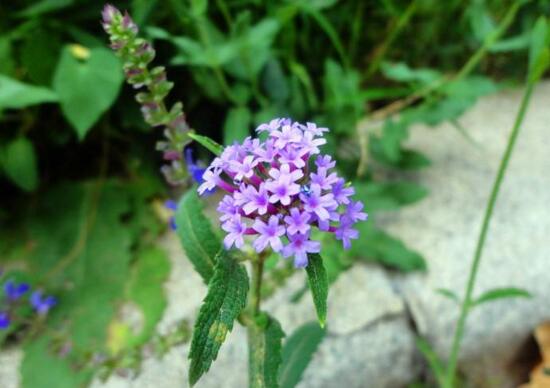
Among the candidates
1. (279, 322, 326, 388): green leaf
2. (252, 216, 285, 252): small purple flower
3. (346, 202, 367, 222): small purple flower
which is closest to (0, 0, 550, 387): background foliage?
(279, 322, 326, 388): green leaf

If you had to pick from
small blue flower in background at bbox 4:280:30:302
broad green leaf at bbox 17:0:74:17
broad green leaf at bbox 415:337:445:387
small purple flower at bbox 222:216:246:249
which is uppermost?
broad green leaf at bbox 17:0:74:17

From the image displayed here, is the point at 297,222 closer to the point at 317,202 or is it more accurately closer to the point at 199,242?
the point at 317,202

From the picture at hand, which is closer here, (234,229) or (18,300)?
(234,229)

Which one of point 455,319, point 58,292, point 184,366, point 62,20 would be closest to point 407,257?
point 455,319

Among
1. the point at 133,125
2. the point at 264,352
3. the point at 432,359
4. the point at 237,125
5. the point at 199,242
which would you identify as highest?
the point at 133,125

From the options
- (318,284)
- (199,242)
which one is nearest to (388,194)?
(199,242)

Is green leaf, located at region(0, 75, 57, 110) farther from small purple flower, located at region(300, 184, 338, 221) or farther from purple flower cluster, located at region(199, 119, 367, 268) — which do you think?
small purple flower, located at region(300, 184, 338, 221)

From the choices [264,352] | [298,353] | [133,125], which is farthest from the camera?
[133,125]

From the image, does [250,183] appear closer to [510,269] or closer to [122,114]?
[122,114]
